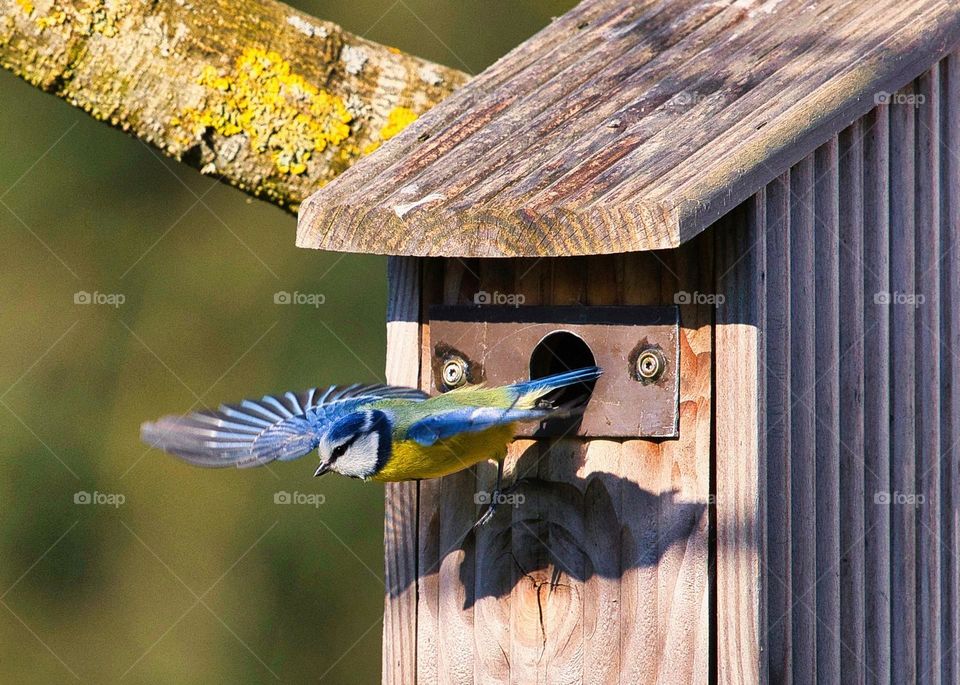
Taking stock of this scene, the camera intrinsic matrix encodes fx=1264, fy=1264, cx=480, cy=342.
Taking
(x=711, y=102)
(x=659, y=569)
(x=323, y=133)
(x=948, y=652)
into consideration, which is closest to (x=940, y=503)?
(x=948, y=652)

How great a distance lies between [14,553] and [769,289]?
20.2 ft

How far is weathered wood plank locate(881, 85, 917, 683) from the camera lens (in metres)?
2.86

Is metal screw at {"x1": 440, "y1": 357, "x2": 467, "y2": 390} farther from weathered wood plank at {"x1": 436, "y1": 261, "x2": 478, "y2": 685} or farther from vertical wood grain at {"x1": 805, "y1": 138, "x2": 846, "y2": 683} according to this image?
vertical wood grain at {"x1": 805, "y1": 138, "x2": 846, "y2": 683}

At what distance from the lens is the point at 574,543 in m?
2.72

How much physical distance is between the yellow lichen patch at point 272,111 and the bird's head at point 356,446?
3.34 ft

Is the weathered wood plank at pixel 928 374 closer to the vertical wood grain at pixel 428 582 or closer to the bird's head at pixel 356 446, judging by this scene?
the vertical wood grain at pixel 428 582

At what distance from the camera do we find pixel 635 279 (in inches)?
103

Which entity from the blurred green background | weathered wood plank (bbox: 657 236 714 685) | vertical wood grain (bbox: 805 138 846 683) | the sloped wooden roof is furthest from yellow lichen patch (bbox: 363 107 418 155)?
the blurred green background

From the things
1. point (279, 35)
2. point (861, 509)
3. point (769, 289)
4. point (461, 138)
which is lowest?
point (861, 509)

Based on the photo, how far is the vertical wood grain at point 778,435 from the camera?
247 centimetres

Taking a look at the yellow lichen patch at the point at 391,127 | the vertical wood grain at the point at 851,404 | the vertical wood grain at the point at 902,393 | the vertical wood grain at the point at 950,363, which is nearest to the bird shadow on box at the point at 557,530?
the vertical wood grain at the point at 851,404

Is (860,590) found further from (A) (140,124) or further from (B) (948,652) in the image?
(A) (140,124)

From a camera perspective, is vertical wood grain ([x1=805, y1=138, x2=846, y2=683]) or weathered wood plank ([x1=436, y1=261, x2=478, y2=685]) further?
weathered wood plank ([x1=436, y1=261, x2=478, y2=685])

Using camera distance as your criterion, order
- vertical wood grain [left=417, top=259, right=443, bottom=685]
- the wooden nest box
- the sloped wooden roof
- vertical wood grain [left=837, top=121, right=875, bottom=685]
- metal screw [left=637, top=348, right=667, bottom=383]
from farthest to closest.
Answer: vertical wood grain [left=417, top=259, right=443, bottom=685]
vertical wood grain [left=837, top=121, right=875, bottom=685]
metal screw [left=637, top=348, right=667, bottom=383]
the wooden nest box
the sloped wooden roof
